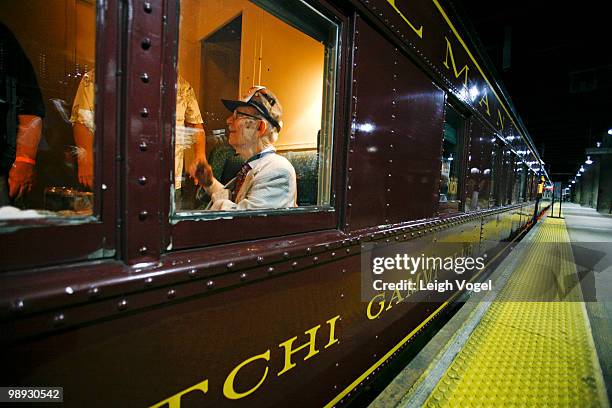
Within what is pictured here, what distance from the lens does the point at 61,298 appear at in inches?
27.3

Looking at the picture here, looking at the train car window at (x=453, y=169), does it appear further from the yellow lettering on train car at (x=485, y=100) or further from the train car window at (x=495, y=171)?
the train car window at (x=495, y=171)

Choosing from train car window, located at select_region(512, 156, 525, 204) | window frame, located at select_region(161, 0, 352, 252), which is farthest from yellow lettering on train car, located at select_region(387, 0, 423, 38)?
train car window, located at select_region(512, 156, 525, 204)

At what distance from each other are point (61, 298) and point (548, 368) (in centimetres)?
306

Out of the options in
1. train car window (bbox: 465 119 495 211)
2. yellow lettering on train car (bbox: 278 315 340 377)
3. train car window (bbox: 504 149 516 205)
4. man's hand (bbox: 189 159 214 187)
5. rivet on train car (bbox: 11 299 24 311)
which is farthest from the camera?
train car window (bbox: 504 149 516 205)

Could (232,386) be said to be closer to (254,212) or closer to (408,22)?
(254,212)

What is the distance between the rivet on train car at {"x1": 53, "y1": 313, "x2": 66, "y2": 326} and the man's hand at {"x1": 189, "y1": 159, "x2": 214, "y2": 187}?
112 centimetres

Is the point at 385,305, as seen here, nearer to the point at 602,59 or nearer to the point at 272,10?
the point at 272,10

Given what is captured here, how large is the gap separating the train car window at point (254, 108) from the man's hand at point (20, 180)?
18.1 inches

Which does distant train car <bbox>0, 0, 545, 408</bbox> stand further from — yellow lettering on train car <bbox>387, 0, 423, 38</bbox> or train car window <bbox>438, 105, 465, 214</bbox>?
train car window <bbox>438, 105, 465, 214</bbox>

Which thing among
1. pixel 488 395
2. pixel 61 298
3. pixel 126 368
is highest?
pixel 61 298

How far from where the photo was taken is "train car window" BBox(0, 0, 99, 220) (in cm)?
91

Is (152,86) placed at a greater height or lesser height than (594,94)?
lesser

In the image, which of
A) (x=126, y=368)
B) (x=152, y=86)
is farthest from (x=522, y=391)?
(x=152, y=86)

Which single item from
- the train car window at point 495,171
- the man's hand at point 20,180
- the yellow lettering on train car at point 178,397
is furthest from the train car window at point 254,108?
the train car window at point 495,171
